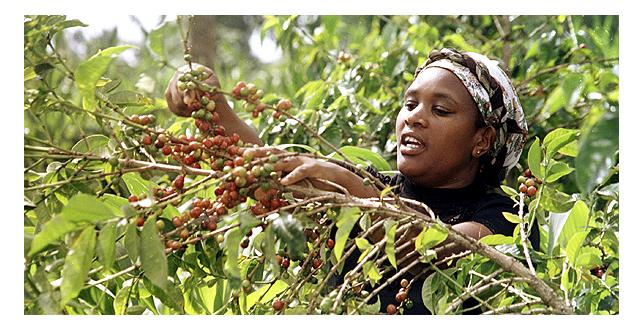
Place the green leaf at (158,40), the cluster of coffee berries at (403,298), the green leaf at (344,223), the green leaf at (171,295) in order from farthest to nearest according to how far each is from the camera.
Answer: the green leaf at (158,40) → the cluster of coffee berries at (403,298) → the green leaf at (171,295) → the green leaf at (344,223)

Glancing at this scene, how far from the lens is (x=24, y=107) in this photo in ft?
3.93

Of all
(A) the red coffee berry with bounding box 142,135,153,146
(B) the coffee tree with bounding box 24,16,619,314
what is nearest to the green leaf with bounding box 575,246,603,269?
(B) the coffee tree with bounding box 24,16,619,314

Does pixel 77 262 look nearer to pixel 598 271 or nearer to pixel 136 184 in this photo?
pixel 136 184

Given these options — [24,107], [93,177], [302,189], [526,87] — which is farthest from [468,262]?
[526,87]

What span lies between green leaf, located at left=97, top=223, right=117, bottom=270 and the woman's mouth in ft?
2.21

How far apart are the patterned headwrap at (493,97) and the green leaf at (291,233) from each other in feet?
2.16

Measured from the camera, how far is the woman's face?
153cm

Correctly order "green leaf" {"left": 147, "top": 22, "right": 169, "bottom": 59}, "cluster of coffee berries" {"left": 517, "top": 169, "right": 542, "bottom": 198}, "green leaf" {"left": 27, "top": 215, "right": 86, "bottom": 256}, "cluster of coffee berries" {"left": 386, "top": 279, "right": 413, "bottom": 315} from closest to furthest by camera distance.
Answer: "green leaf" {"left": 27, "top": 215, "right": 86, "bottom": 256} → "cluster of coffee berries" {"left": 386, "top": 279, "right": 413, "bottom": 315} → "cluster of coffee berries" {"left": 517, "top": 169, "right": 542, "bottom": 198} → "green leaf" {"left": 147, "top": 22, "right": 169, "bottom": 59}

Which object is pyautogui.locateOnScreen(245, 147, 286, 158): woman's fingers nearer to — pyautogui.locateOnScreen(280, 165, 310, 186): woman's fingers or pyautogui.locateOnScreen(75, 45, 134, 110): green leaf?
pyautogui.locateOnScreen(280, 165, 310, 186): woman's fingers

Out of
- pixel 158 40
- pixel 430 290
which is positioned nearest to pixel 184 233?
pixel 430 290

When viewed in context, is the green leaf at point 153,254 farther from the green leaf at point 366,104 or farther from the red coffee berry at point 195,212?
the green leaf at point 366,104

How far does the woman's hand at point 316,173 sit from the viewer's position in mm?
1105

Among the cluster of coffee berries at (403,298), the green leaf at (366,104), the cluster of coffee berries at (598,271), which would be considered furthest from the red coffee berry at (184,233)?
the green leaf at (366,104)

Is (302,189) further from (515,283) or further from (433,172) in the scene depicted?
(433,172)
